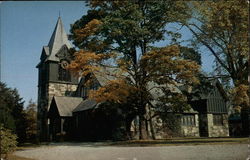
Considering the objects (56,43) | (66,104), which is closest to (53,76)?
(56,43)

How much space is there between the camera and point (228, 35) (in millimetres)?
→ 16047

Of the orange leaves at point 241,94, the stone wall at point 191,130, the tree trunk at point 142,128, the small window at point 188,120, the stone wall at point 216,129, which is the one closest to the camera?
the orange leaves at point 241,94

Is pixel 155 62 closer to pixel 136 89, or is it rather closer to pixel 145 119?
pixel 136 89

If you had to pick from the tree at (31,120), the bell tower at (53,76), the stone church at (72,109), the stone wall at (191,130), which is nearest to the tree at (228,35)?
the stone church at (72,109)

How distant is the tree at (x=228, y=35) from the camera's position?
14.8 meters

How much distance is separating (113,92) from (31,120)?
19.9m

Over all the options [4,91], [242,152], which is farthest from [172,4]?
[4,91]

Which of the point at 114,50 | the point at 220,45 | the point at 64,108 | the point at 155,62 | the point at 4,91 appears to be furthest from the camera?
the point at 64,108

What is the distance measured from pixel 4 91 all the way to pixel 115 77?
11.3 m

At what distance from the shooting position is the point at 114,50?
20125 mm

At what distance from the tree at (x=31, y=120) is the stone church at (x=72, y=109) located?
1.01 metres

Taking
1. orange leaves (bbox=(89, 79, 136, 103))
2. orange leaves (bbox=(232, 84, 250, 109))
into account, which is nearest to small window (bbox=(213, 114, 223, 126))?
orange leaves (bbox=(89, 79, 136, 103))

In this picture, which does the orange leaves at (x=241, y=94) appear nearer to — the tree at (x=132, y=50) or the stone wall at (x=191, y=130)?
the tree at (x=132, y=50)

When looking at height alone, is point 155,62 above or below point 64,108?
above
